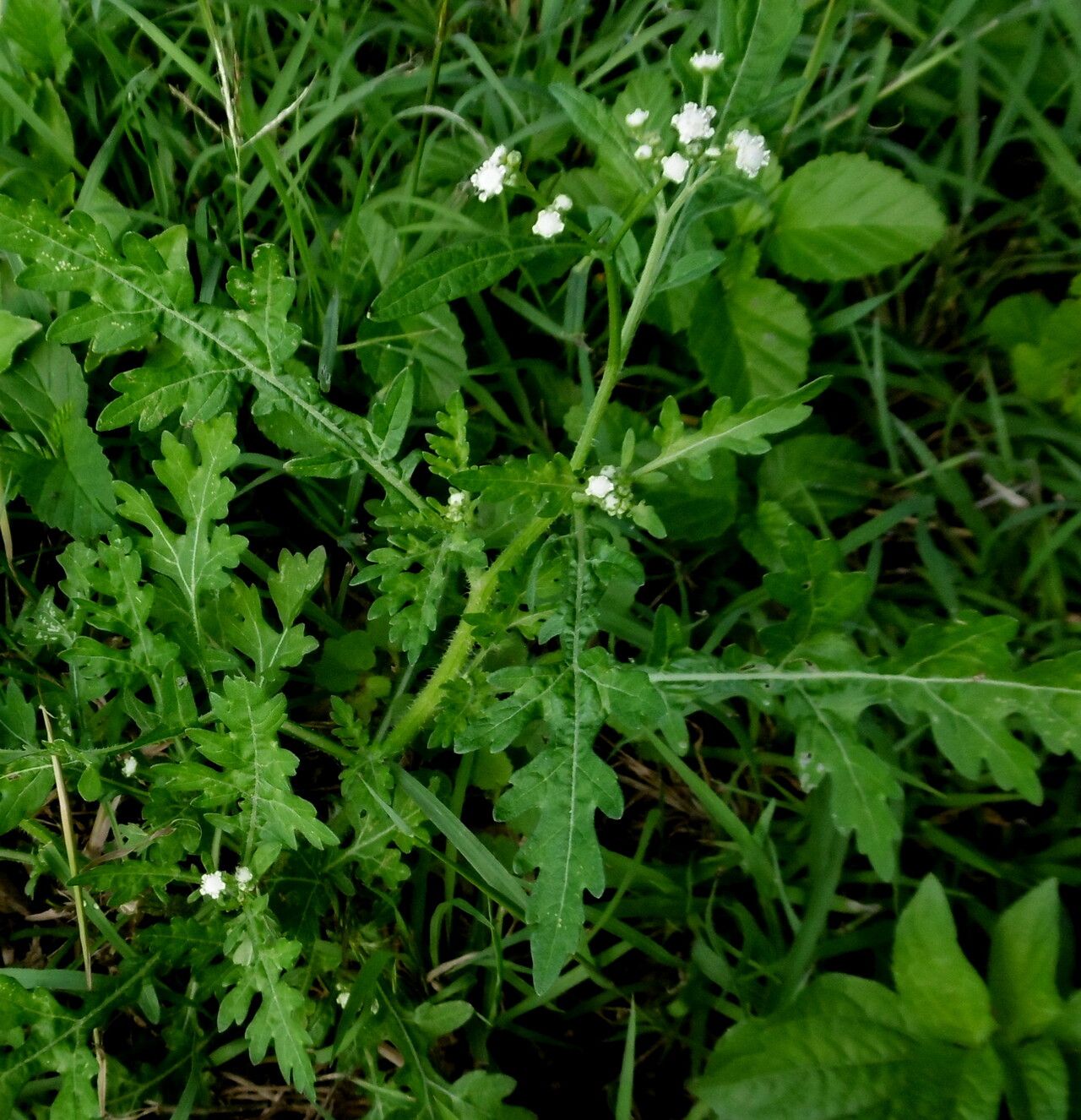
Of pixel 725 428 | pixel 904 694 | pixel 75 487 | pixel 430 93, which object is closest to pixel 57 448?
pixel 75 487

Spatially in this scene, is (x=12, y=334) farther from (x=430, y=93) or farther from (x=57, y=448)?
(x=430, y=93)

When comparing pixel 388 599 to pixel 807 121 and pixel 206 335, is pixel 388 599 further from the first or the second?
pixel 807 121

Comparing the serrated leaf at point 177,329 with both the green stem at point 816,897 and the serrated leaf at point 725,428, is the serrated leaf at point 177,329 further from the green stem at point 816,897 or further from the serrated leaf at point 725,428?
the green stem at point 816,897

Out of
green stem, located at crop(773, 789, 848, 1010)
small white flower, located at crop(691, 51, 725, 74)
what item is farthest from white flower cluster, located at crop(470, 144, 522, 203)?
green stem, located at crop(773, 789, 848, 1010)

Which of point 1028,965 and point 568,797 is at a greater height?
point 568,797

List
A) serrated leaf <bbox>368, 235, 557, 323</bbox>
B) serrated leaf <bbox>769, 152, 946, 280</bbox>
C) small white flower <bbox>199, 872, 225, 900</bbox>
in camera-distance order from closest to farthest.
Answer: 1. serrated leaf <bbox>368, 235, 557, 323</bbox>
2. small white flower <bbox>199, 872, 225, 900</bbox>
3. serrated leaf <bbox>769, 152, 946, 280</bbox>

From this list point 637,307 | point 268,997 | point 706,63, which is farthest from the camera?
point 268,997

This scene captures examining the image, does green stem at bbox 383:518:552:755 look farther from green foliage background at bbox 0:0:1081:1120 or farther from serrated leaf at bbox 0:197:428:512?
serrated leaf at bbox 0:197:428:512
